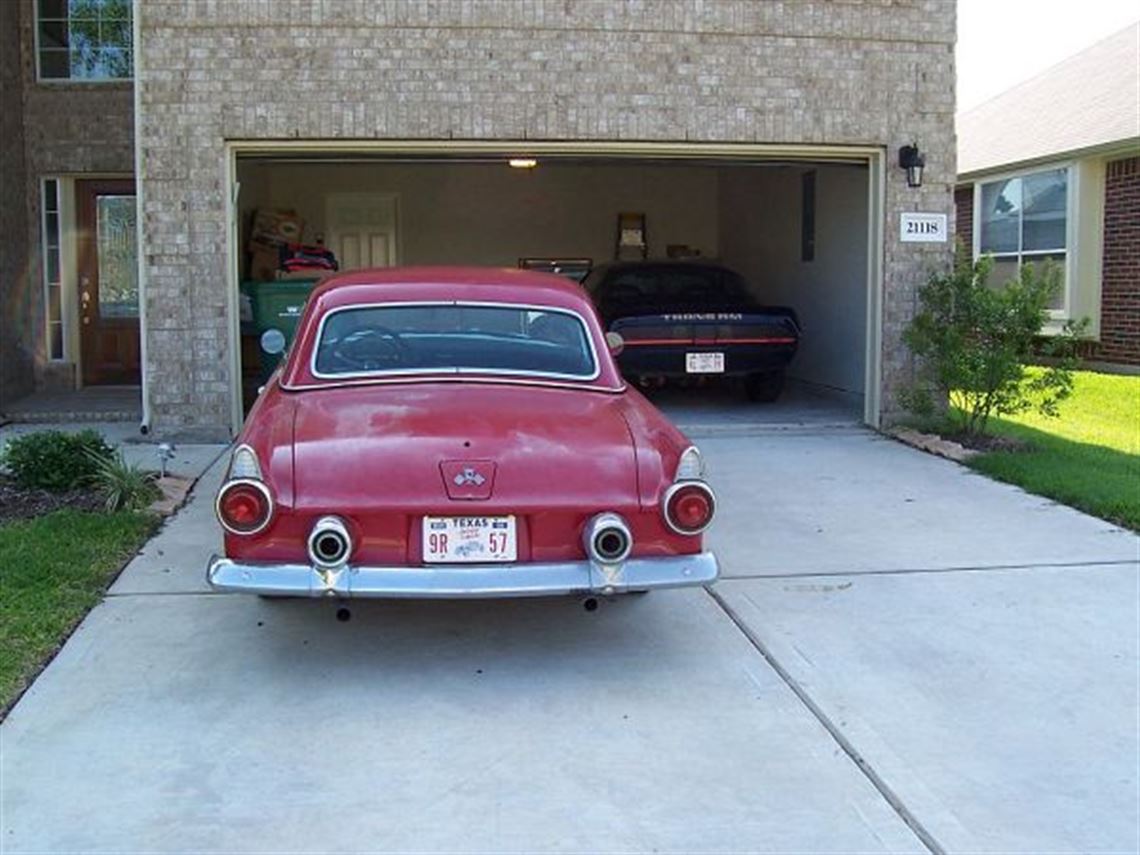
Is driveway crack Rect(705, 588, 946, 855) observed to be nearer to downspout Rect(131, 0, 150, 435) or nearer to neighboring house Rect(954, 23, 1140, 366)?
downspout Rect(131, 0, 150, 435)

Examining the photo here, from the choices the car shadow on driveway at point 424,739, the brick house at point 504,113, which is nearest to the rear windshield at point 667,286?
the brick house at point 504,113

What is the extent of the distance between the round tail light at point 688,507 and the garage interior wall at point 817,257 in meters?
7.43

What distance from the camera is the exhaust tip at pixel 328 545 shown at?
13.8ft

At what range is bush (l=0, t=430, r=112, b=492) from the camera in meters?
Answer: 7.40

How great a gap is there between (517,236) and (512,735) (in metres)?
14.2

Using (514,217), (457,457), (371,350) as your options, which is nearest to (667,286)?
(514,217)

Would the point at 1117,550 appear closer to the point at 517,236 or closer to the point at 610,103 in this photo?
the point at 610,103

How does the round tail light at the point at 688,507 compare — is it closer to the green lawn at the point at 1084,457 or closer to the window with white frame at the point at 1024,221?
the green lawn at the point at 1084,457

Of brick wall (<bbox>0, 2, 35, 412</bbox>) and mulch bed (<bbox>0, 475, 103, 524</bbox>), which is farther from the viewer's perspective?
brick wall (<bbox>0, 2, 35, 412</bbox>)

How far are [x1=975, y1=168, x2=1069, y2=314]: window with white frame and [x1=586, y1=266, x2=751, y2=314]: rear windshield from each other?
5526 millimetres

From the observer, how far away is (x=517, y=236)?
696 inches

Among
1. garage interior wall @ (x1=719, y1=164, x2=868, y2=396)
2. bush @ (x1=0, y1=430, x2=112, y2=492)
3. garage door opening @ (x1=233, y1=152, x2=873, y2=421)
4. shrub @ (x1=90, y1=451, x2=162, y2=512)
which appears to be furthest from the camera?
garage door opening @ (x1=233, y1=152, x2=873, y2=421)

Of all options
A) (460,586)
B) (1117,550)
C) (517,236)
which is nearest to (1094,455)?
(1117,550)

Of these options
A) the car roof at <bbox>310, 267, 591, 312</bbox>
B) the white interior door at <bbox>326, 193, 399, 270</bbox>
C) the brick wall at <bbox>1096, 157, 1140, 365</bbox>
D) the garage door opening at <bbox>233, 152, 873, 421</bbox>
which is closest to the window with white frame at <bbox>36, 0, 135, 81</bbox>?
the garage door opening at <bbox>233, 152, 873, 421</bbox>
